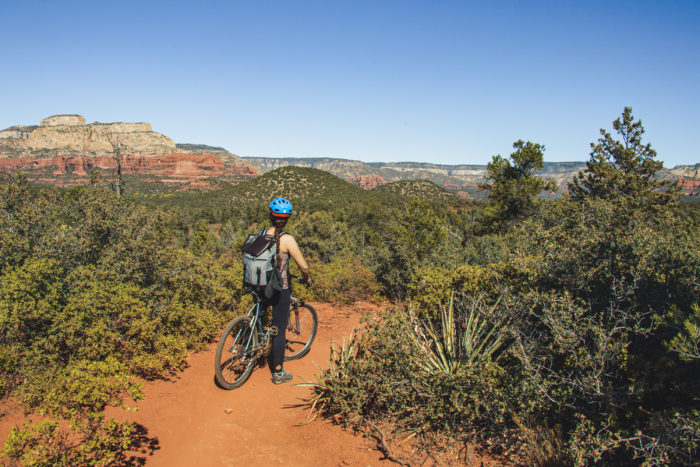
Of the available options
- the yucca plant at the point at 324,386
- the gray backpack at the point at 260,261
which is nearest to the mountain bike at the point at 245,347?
the gray backpack at the point at 260,261

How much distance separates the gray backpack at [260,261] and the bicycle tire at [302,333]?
107 cm

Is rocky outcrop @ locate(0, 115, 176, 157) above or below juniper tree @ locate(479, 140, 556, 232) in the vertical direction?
above

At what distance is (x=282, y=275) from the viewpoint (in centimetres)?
404

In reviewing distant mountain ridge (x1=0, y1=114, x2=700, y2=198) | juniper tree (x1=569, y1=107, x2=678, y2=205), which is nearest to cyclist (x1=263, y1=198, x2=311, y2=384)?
juniper tree (x1=569, y1=107, x2=678, y2=205)

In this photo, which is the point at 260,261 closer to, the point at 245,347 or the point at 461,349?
the point at 245,347

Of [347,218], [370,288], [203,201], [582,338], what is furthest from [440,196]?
[582,338]

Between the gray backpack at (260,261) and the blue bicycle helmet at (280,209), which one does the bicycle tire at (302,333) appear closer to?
the gray backpack at (260,261)

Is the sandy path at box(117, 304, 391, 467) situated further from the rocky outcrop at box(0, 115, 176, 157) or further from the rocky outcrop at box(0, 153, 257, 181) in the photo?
the rocky outcrop at box(0, 115, 176, 157)

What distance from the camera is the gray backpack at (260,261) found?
152 inches

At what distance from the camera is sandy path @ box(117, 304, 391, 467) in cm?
293

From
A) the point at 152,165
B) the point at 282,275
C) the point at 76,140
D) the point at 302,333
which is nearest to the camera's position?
the point at 282,275

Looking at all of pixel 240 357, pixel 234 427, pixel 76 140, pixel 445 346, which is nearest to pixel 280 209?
pixel 240 357

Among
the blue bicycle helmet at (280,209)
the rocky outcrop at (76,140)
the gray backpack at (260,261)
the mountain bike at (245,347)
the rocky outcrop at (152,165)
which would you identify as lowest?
the mountain bike at (245,347)

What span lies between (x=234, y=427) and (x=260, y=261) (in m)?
1.62
